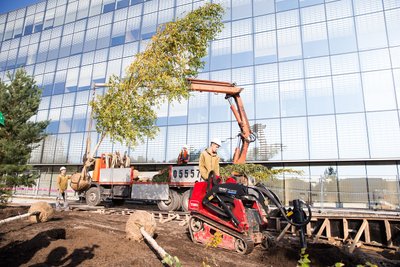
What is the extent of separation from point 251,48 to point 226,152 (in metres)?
8.68

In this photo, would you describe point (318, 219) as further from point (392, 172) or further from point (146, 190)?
point (392, 172)

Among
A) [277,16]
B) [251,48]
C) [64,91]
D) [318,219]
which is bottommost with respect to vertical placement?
[318,219]

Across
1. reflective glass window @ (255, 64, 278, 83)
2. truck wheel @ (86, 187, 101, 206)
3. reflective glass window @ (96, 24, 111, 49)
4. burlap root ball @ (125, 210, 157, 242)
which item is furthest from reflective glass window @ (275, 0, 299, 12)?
burlap root ball @ (125, 210, 157, 242)

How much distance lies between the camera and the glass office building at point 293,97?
54.2 feet

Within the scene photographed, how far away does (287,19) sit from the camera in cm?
2053

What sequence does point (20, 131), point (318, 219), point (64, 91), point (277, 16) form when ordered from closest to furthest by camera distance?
1. point (318, 219)
2. point (20, 131)
3. point (277, 16)
4. point (64, 91)

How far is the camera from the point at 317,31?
19375 mm

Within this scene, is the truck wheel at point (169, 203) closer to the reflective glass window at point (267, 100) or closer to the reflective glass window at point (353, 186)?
the reflective glass window at point (267, 100)

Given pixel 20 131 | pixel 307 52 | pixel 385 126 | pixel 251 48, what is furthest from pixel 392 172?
pixel 20 131

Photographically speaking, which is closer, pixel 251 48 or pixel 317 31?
pixel 317 31

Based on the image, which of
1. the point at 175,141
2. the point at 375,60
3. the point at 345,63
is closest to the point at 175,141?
the point at 175,141

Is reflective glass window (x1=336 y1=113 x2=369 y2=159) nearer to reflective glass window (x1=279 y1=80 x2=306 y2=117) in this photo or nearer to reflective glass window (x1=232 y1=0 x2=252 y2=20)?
reflective glass window (x1=279 y1=80 x2=306 y2=117)

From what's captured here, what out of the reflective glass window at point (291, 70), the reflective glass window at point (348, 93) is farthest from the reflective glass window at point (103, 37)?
the reflective glass window at point (348, 93)

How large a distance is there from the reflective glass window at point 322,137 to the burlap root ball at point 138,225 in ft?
47.6
